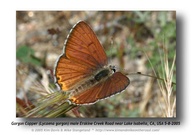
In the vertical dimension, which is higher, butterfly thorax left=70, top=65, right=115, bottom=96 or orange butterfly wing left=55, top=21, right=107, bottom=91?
orange butterfly wing left=55, top=21, right=107, bottom=91

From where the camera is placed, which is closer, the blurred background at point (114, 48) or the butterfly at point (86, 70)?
the butterfly at point (86, 70)

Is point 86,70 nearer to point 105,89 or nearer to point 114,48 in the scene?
point 105,89

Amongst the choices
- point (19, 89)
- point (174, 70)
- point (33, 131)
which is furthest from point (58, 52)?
point (174, 70)

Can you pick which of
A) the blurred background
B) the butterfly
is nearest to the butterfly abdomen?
the butterfly

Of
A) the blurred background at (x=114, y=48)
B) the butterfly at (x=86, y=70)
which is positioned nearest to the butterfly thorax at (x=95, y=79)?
the butterfly at (x=86, y=70)

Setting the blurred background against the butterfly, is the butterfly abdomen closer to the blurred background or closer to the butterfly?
the butterfly

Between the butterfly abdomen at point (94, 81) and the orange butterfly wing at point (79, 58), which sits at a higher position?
the orange butterfly wing at point (79, 58)

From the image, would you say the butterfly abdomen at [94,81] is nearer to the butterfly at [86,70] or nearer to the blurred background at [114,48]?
the butterfly at [86,70]
